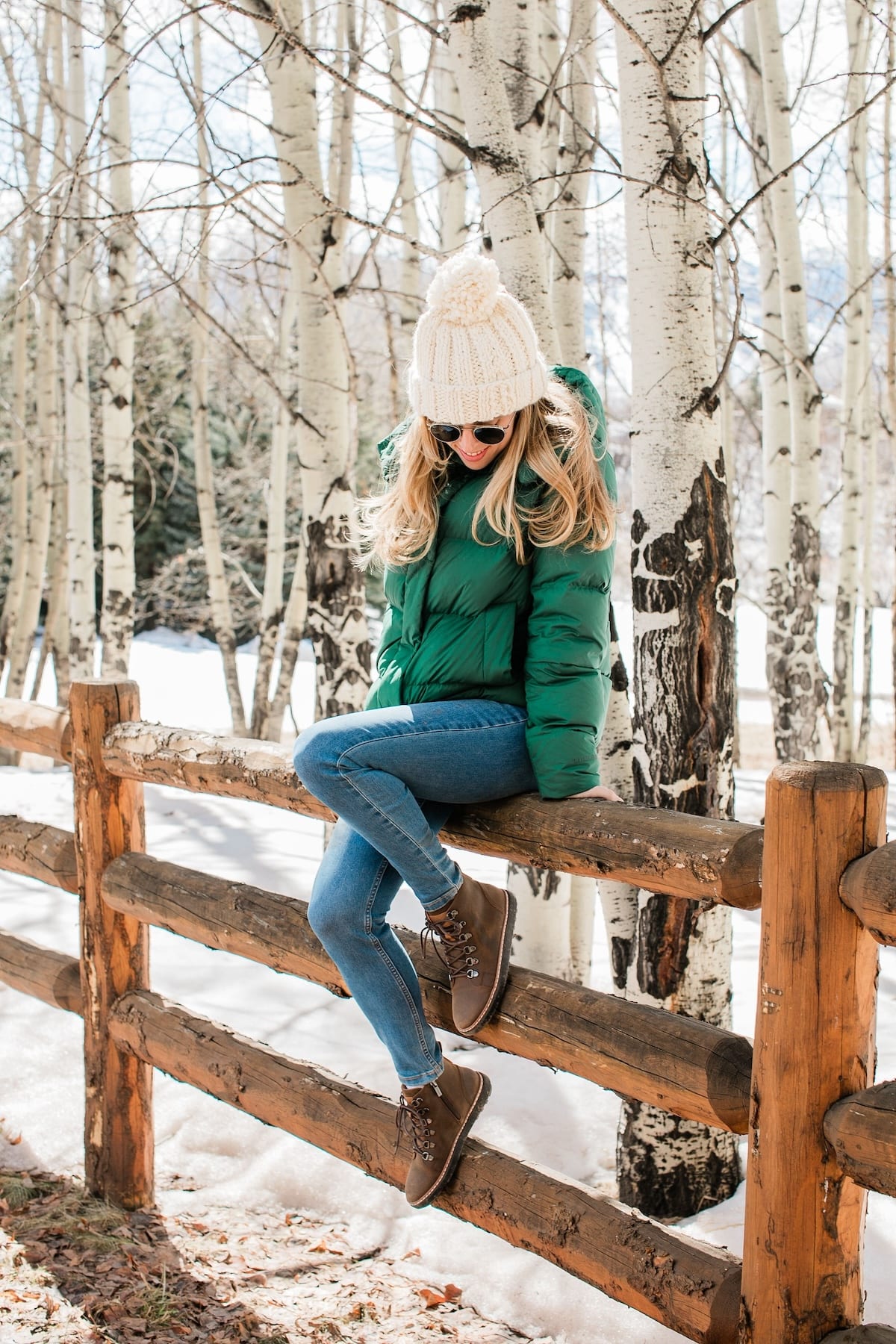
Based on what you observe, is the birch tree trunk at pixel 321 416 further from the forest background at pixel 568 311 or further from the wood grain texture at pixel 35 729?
the wood grain texture at pixel 35 729

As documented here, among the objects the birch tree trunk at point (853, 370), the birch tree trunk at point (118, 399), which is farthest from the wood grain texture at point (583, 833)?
the birch tree trunk at point (853, 370)

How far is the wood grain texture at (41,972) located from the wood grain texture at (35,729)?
642 mm

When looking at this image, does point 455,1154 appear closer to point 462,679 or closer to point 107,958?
point 462,679

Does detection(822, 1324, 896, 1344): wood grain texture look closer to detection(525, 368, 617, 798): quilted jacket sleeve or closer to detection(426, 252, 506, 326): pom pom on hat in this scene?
detection(525, 368, 617, 798): quilted jacket sleeve

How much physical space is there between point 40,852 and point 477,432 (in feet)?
6.85

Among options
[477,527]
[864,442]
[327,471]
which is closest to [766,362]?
[864,442]

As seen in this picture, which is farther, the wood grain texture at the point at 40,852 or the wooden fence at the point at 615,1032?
the wood grain texture at the point at 40,852

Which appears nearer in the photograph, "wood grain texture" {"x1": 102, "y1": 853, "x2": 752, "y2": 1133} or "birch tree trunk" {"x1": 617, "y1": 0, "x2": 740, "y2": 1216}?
"wood grain texture" {"x1": 102, "y1": 853, "x2": 752, "y2": 1133}

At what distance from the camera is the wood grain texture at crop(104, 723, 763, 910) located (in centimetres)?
190

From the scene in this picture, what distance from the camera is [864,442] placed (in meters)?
9.62

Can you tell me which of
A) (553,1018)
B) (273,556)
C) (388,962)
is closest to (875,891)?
(553,1018)

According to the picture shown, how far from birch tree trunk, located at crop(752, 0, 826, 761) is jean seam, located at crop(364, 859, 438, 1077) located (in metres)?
4.93

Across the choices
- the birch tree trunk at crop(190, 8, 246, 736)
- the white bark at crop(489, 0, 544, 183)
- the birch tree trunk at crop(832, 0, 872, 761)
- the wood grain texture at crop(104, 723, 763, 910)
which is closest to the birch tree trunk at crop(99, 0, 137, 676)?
the birch tree trunk at crop(190, 8, 246, 736)

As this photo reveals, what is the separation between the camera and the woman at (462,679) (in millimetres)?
2168
